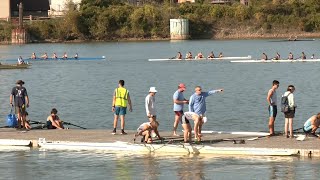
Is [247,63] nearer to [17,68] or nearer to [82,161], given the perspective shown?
[17,68]

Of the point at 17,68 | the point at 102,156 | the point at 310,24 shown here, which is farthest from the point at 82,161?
the point at 310,24

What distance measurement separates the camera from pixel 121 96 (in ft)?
99.6

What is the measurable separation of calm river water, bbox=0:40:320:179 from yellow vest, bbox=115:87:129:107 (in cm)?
216

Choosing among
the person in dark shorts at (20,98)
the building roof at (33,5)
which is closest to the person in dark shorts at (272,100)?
the person in dark shorts at (20,98)

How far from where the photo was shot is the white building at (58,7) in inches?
7195

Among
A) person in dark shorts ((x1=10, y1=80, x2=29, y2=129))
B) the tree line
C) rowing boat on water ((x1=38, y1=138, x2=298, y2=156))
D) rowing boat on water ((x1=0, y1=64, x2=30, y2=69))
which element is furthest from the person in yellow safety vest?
the tree line

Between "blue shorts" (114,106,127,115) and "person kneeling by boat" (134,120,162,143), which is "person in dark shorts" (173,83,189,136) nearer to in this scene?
"person kneeling by boat" (134,120,162,143)

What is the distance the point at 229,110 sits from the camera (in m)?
49.4

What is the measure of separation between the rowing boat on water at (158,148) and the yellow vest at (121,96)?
1.47 m

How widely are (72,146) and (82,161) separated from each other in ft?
5.63

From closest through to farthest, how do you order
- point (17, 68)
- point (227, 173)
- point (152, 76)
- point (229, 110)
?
point (227, 173) < point (229, 110) < point (152, 76) < point (17, 68)

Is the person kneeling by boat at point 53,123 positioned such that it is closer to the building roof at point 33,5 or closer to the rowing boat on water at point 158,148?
the rowing boat on water at point 158,148

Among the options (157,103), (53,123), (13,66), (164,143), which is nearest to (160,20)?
(13,66)

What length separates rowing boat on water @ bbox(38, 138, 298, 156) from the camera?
2792 centimetres
